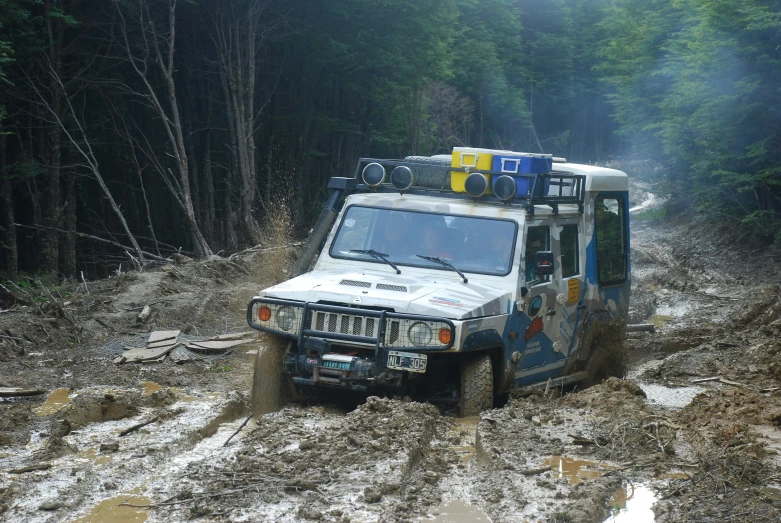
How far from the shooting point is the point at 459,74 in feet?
163

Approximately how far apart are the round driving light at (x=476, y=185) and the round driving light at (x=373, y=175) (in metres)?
0.92

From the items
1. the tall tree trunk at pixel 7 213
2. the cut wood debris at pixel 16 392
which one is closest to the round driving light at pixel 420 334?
the cut wood debris at pixel 16 392

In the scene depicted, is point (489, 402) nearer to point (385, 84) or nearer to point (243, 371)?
point (243, 371)

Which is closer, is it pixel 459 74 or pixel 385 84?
pixel 385 84

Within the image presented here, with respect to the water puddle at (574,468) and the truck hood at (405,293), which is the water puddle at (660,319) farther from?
the water puddle at (574,468)

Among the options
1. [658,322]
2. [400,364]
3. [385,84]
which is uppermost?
[385,84]

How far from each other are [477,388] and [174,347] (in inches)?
191

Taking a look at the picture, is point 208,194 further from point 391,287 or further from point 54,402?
point 391,287

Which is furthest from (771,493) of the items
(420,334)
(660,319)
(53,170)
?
(53,170)

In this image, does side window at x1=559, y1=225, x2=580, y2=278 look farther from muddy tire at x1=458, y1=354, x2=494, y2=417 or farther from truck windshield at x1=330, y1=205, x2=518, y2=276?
muddy tire at x1=458, y1=354, x2=494, y2=417

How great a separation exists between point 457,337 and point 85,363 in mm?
5156

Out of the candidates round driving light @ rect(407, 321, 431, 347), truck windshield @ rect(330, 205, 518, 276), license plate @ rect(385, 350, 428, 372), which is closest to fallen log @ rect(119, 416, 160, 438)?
license plate @ rect(385, 350, 428, 372)

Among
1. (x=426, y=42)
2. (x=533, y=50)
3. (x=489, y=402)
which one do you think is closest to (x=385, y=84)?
(x=426, y=42)

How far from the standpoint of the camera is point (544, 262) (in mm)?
8820
